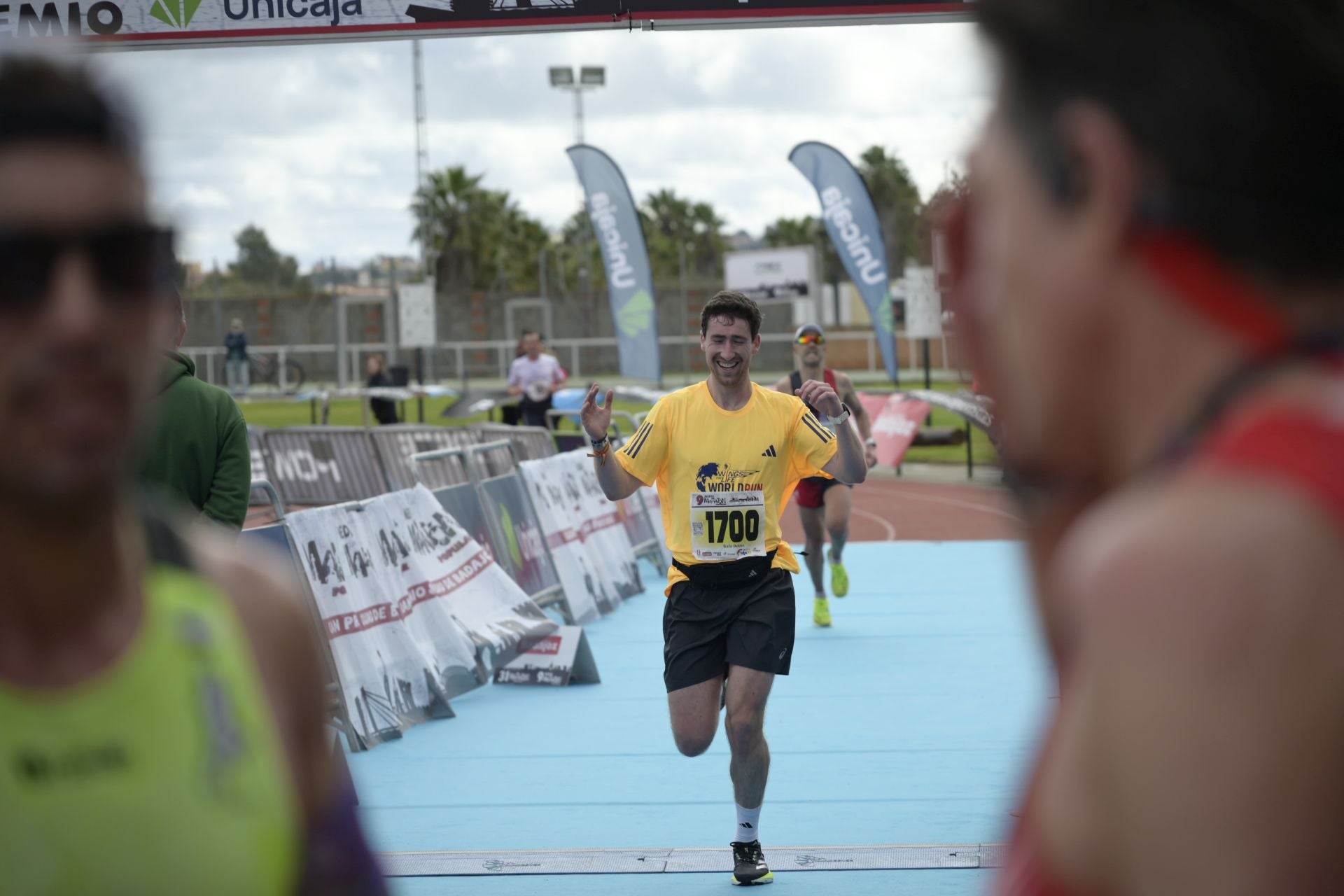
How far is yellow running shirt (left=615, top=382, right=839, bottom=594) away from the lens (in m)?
6.85

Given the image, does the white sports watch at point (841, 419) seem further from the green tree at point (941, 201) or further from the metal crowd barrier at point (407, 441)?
the metal crowd barrier at point (407, 441)

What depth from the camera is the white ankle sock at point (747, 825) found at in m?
6.26

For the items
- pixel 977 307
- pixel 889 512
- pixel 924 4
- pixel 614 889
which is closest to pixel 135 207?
pixel 977 307

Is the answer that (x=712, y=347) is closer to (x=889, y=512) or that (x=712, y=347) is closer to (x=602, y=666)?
(x=602, y=666)

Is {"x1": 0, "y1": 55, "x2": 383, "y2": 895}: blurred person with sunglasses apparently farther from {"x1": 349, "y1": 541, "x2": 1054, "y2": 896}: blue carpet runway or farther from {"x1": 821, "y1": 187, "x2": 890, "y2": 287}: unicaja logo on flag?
{"x1": 821, "y1": 187, "x2": 890, "y2": 287}: unicaja logo on flag

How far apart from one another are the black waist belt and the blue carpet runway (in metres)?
1.19

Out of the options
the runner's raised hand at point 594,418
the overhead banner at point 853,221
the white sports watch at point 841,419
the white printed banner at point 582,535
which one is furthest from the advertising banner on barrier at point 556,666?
the overhead banner at point 853,221

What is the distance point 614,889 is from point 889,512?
49.2ft

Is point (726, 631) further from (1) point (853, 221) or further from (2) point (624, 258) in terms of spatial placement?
(1) point (853, 221)

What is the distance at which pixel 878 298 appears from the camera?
23.5 m

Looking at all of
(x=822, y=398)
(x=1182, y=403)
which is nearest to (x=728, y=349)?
(x=822, y=398)

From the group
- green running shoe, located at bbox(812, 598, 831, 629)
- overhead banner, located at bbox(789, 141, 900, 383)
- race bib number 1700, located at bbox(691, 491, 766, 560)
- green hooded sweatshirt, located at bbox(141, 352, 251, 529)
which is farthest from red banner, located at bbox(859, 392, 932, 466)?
green hooded sweatshirt, located at bbox(141, 352, 251, 529)

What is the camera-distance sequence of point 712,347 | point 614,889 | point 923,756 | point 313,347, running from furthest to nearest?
point 313,347 → point 923,756 → point 712,347 → point 614,889

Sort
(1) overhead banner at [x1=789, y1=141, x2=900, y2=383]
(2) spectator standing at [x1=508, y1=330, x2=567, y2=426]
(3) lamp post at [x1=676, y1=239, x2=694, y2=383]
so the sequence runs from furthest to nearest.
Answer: (3) lamp post at [x1=676, y1=239, x2=694, y2=383] → (2) spectator standing at [x1=508, y1=330, x2=567, y2=426] → (1) overhead banner at [x1=789, y1=141, x2=900, y2=383]
